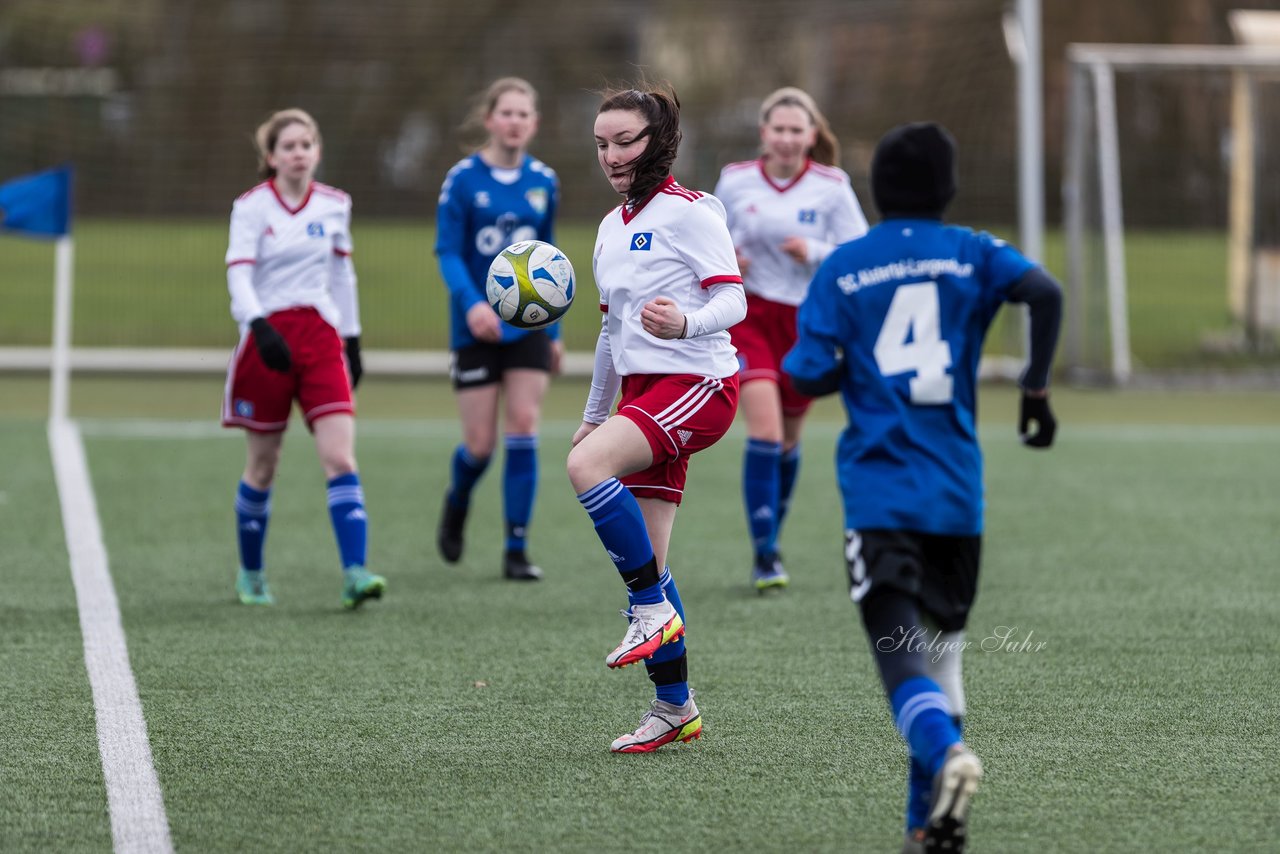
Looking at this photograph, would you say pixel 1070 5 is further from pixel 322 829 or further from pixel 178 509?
pixel 322 829

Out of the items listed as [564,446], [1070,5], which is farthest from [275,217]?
[1070,5]

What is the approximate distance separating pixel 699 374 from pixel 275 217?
2.68m

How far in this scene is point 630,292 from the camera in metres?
4.93

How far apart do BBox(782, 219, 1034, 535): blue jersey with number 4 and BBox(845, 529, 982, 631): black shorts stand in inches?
1.5

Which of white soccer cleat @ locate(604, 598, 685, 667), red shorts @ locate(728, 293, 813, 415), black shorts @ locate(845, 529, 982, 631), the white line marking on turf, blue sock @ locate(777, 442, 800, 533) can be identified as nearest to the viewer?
black shorts @ locate(845, 529, 982, 631)

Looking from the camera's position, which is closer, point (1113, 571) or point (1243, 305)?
point (1113, 571)

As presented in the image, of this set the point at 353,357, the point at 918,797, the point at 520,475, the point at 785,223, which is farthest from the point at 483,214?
the point at 918,797

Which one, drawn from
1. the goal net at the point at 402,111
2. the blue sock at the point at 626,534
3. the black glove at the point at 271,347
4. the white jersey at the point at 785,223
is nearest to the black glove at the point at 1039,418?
the blue sock at the point at 626,534

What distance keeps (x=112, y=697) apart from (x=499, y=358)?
2.86 m

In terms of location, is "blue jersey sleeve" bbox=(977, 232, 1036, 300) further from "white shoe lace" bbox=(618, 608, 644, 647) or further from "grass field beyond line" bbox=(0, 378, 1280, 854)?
"white shoe lace" bbox=(618, 608, 644, 647)

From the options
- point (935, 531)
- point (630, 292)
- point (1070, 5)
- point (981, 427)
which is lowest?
point (981, 427)

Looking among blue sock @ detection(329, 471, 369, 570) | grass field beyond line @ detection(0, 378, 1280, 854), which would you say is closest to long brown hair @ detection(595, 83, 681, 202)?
grass field beyond line @ detection(0, 378, 1280, 854)

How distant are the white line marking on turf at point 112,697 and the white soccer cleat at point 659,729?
127cm

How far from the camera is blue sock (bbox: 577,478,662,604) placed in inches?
189
